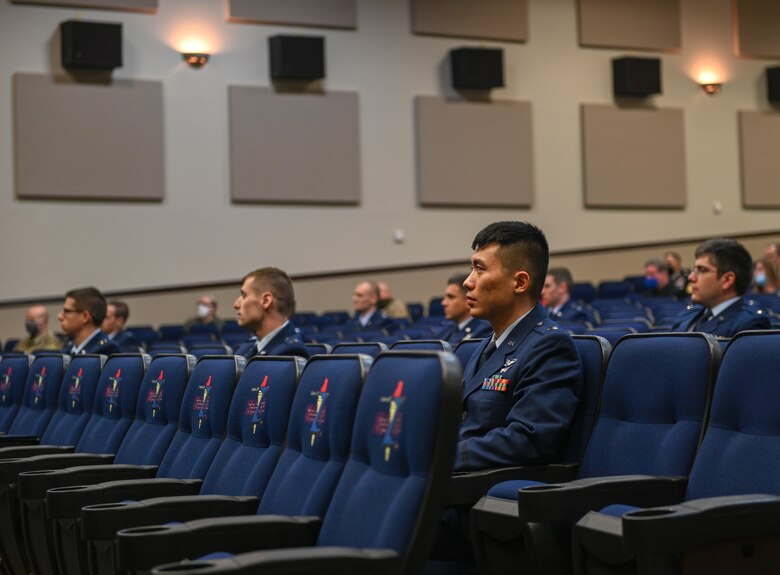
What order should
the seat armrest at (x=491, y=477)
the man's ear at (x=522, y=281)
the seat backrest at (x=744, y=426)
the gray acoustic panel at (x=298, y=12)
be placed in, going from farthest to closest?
the gray acoustic panel at (x=298, y=12) → the man's ear at (x=522, y=281) → the seat armrest at (x=491, y=477) → the seat backrest at (x=744, y=426)

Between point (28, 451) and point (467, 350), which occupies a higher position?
point (467, 350)

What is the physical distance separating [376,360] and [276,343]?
6.97 ft

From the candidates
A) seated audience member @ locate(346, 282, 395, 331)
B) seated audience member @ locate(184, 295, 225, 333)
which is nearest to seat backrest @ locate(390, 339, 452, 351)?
seated audience member @ locate(346, 282, 395, 331)

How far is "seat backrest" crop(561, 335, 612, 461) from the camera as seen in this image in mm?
2662

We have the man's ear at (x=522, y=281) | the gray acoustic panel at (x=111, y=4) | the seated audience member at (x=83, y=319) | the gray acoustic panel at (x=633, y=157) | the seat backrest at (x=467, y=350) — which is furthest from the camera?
the gray acoustic panel at (x=633, y=157)

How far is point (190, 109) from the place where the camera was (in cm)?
1079

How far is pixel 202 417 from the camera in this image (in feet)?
10.2

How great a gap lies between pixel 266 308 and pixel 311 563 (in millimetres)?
2618

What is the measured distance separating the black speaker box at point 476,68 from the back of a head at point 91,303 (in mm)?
6508

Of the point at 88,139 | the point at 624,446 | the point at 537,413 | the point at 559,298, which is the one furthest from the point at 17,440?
the point at 88,139

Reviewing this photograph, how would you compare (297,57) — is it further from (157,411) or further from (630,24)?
(157,411)

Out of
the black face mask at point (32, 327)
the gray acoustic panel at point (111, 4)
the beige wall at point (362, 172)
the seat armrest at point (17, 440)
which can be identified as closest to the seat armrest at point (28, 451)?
the seat armrest at point (17, 440)

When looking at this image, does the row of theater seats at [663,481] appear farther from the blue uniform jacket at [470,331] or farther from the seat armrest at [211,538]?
the blue uniform jacket at [470,331]

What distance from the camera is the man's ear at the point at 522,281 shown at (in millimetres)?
2910
